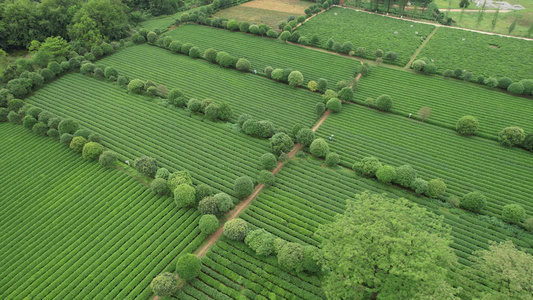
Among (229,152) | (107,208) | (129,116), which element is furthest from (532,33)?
(107,208)

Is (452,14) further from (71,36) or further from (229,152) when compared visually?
(71,36)

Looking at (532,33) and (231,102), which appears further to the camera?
(532,33)

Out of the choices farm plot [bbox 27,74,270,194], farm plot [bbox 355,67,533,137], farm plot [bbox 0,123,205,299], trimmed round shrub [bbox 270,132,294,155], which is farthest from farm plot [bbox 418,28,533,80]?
farm plot [bbox 0,123,205,299]

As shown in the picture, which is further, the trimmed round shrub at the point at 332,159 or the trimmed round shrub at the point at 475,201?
the trimmed round shrub at the point at 332,159

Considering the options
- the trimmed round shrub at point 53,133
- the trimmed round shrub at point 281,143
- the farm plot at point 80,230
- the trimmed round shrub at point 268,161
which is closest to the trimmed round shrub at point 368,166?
the trimmed round shrub at point 281,143

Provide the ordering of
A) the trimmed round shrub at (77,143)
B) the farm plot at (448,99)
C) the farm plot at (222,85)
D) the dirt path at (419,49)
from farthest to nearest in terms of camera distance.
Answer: the dirt path at (419,49) → the farm plot at (222,85) → the farm plot at (448,99) → the trimmed round shrub at (77,143)

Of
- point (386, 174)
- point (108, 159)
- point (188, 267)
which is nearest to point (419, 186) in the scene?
point (386, 174)

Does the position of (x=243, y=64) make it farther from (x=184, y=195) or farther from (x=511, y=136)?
(x=511, y=136)

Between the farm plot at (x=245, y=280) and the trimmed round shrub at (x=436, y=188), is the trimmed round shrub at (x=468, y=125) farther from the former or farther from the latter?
the farm plot at (x=245, y=280)
